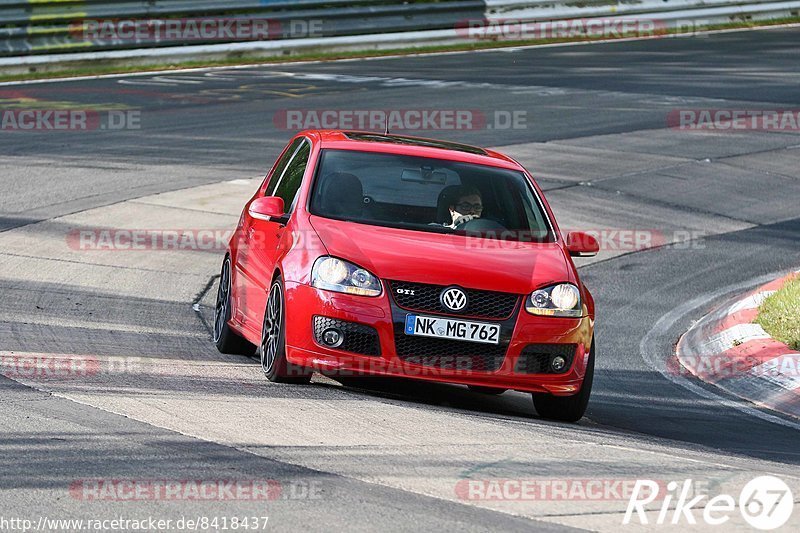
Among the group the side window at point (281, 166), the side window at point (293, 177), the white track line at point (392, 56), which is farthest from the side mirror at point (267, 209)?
the white track line at point (392, 56)

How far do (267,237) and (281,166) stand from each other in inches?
40.5

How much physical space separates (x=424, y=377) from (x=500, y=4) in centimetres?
2445

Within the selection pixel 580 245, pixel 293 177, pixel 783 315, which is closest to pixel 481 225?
pixel 580 245

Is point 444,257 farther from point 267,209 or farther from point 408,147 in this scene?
point 408,147

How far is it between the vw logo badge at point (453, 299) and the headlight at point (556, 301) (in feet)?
1.27

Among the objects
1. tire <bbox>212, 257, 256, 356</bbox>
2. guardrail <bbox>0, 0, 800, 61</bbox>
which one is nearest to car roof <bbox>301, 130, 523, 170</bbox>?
tire <bbox>212, 257, 256, 356</bbox>

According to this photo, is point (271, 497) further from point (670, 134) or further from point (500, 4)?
point (500, 4)

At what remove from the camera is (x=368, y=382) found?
29.9 feet

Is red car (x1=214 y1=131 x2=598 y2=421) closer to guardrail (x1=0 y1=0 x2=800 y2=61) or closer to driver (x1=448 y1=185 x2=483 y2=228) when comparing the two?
driver (x1=448 y1=185 x2=483 y2=228)

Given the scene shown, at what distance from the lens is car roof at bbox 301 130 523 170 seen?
952 centimetres

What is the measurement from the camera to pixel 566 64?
28.2m

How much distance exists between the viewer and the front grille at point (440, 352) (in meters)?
8.03

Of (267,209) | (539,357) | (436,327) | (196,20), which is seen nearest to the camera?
(436,327)

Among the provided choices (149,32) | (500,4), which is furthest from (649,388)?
(500,4)
